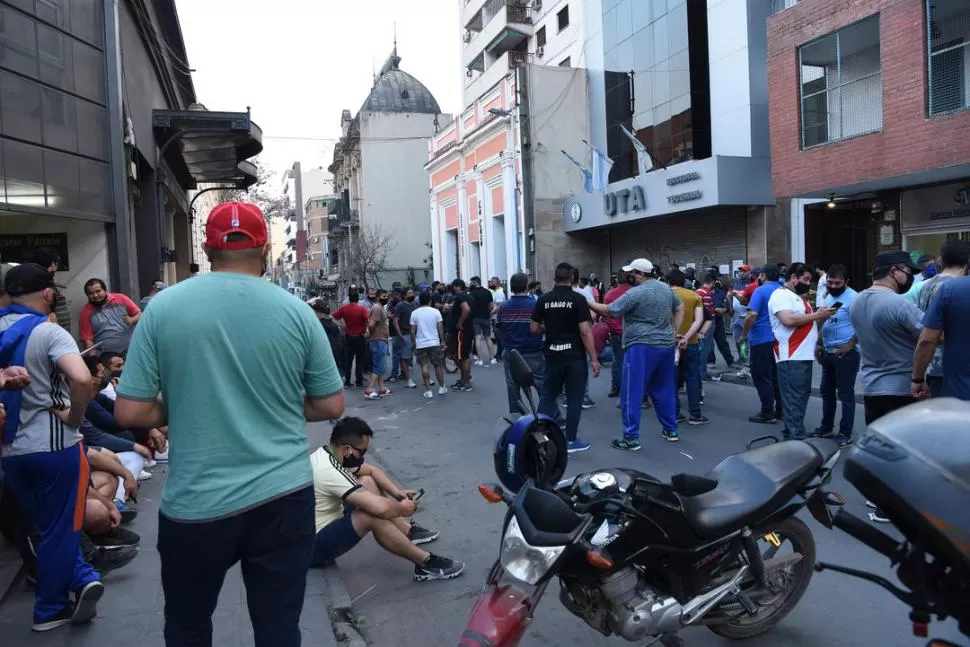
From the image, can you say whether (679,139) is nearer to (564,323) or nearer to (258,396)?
(564,323)

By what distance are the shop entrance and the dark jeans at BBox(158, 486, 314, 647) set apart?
18.4 metres

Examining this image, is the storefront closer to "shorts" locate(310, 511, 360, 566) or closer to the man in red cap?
"shorts" locate(310, 511, 360, 566)

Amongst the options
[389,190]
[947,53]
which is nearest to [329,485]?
[947,53]

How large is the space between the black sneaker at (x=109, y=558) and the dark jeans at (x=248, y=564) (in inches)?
102

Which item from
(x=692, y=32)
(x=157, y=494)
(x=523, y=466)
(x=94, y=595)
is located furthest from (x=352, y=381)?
(x=692, y=32)

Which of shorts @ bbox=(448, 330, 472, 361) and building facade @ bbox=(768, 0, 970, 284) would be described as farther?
building facade @ bbox=(768, 0, 970, 284)

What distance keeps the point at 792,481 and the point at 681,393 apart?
772cm

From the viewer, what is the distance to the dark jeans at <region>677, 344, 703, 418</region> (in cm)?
898

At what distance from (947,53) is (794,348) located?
986cm

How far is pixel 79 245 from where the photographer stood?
41.1 ft

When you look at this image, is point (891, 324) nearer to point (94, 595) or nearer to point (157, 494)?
point (94, 595)

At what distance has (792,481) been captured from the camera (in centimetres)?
335

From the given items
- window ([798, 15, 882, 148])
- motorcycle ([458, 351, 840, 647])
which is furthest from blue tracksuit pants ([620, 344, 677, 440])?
window ([798, 15, 882, 148])

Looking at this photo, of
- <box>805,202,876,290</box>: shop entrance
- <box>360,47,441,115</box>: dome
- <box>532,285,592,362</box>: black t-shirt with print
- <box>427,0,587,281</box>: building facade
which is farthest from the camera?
<box>360,47,441,115</box>: dome
